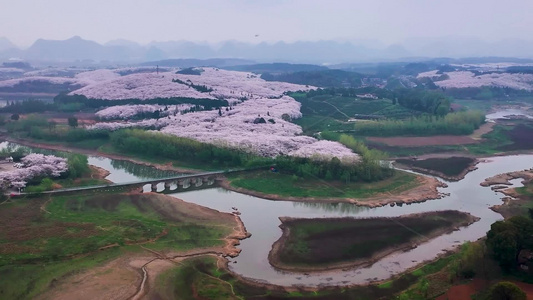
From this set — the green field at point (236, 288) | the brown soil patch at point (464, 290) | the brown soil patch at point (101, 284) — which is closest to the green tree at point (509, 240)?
the brown soil patch at point (464, 290)

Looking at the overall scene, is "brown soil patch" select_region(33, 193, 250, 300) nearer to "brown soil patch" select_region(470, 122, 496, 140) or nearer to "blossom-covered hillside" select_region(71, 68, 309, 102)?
"brown soil patch" select_region(470, 122, 496, 140)

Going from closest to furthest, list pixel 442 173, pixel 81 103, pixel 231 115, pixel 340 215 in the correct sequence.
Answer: pixel 340 215 → pixel 442 173 → pixel 231 115 → pixel 81 103

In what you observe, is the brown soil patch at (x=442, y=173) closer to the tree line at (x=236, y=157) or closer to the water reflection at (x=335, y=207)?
the tree line at (x=236, y=157)

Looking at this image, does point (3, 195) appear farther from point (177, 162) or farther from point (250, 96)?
point (250, 96)

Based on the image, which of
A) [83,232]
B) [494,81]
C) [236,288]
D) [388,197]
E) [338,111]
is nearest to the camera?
[236,288]

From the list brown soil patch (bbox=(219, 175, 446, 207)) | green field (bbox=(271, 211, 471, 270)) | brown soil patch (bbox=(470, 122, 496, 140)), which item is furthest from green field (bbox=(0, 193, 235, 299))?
brown soil patch (bbox=(470, 122, 496, 140))

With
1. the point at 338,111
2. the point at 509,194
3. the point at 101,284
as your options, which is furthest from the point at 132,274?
the point at 338,111

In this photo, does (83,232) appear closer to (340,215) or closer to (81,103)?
(340,215)
